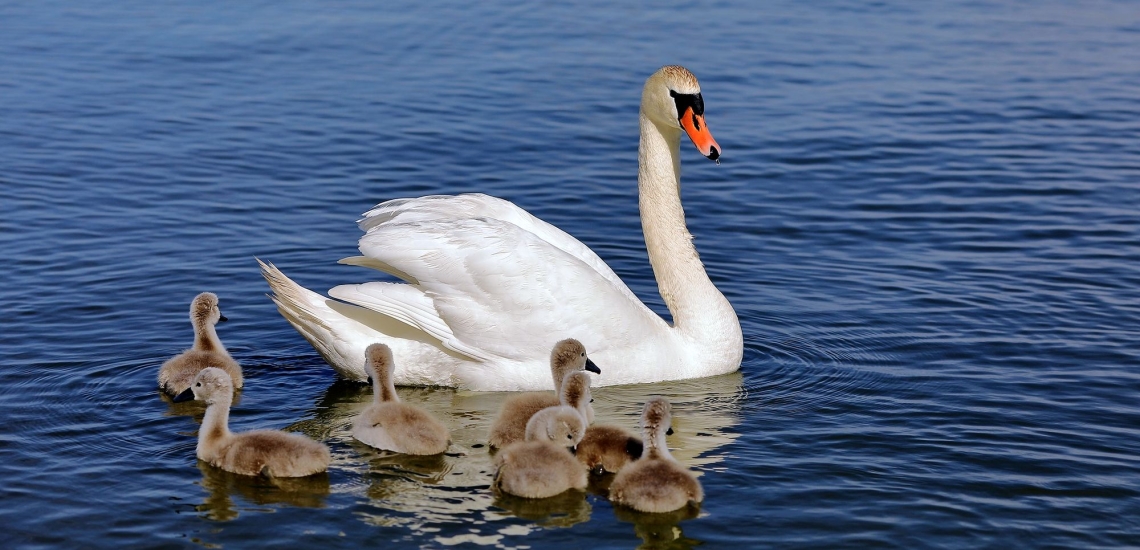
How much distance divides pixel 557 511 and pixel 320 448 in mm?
1339

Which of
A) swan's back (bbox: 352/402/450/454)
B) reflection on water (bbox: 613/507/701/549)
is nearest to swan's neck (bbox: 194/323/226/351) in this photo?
swan's back (bbox: 352/402/450/454)

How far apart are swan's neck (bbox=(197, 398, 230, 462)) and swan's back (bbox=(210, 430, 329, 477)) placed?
12cm

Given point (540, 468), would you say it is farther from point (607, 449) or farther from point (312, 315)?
point (312, 315)

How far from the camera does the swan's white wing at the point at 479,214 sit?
984 cm

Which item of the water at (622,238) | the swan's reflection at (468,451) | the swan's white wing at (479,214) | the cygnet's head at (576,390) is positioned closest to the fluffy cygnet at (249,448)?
the water at (622,238)

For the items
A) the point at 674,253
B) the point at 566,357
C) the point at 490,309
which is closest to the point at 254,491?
the point at 566,357

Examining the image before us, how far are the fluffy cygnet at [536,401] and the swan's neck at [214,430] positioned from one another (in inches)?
59.3

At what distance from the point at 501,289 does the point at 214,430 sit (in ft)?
6.77

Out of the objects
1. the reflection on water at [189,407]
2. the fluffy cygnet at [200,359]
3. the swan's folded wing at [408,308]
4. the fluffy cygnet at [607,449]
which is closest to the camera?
the fluffy cygnet at [607,449]

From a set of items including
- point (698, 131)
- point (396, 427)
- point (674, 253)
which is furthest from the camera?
point (674, 253)

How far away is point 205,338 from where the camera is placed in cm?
934

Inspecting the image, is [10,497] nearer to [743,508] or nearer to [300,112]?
[743,508]

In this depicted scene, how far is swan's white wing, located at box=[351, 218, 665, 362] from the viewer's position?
9.20 m

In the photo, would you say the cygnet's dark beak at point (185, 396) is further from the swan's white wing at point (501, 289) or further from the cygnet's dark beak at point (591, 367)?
the cygnet's dark beak at point (591, 367)
